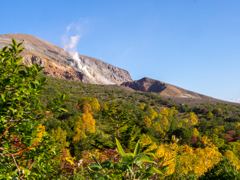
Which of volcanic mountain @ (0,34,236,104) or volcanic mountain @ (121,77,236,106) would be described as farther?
volcanic mountain @ (121,77,236,106)

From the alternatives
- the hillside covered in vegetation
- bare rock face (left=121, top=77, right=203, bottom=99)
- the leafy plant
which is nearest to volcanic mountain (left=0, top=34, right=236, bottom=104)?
bare rock face (left=121, top=77, right=203, bottom=99)

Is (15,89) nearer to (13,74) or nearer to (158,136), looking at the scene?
(13,74)

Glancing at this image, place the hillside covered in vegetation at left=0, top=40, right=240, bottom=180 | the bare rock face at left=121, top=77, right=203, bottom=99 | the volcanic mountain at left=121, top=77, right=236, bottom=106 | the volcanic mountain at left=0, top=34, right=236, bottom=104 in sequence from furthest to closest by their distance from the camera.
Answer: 1. the bare rock face at left=121, top=77, right=203, bottom=99
2. the volcanic mountain at left=121, top=77, right=236, bottom=106
3. the volcanic mountain at left=0, top=34, right=236, bottom=104
4. the hillside covered in vegetation at left=0, top=40, right=240, bottom=180

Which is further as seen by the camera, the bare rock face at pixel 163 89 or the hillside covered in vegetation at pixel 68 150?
the bare rock face at pixel 163 89

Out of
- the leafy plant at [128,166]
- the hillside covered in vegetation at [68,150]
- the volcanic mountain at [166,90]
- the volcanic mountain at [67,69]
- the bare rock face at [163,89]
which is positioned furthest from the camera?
the bare rock face at [163,89]

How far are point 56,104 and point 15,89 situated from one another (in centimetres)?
65

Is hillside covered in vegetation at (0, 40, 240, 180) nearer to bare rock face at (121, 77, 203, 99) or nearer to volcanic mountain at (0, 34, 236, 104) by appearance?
volcanic mountain at (0, 34, 236, 104)

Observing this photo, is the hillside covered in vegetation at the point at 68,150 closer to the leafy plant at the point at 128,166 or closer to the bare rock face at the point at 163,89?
the leafy plant at the point at 128,166

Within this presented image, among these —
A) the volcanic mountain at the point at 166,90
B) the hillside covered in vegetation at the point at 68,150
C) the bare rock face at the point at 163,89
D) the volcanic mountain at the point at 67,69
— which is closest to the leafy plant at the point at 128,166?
the hillside covered in vegetation at the point at 68,150

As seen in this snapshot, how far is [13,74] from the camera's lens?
2273 millimetres

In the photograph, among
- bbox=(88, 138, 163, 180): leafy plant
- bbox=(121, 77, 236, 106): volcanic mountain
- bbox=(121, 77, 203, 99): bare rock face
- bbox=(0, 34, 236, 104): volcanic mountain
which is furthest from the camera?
bbox=(121, 77, 203, 99): bare rock face

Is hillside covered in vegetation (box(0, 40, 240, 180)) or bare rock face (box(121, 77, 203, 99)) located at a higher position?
bare rock face (box(121, 77, 203, 99))

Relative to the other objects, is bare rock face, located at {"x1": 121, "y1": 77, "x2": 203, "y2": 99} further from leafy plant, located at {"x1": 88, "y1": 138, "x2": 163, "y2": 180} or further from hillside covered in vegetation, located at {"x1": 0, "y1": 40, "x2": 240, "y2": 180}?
leafy plant, located at {"x1": 88, "y1": 138, "x2": 163, "y2": 180}

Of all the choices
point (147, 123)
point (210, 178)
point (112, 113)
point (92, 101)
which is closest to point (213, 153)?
point (210, 178)
